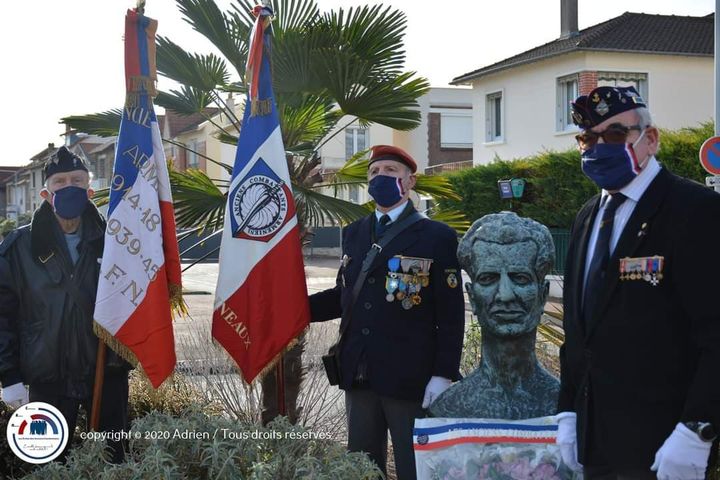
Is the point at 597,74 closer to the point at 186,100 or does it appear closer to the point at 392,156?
the point at 186,100

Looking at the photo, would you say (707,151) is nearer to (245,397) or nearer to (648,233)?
(245,397)

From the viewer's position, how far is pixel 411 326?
3814 millimetres

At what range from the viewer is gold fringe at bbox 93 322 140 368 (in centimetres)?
409

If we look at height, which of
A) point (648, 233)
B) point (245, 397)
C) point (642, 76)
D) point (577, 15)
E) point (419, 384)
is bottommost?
point (245, 397)

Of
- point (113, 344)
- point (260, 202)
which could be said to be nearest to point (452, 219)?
point (260, 202)

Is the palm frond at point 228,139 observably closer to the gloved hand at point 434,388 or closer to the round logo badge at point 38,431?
the round logo badge at point 38,431

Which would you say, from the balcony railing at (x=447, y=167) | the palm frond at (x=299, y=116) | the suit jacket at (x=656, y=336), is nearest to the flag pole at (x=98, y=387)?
the palm frond at (x=299, y=116)

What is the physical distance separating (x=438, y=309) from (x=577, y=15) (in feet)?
76.8

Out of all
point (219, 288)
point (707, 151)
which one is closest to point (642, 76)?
point (707, 151)

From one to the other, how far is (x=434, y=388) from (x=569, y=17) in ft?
77.1

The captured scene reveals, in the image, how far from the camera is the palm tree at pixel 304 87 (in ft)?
18.0

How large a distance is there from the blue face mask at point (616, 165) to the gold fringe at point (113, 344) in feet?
8.72

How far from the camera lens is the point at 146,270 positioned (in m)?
4.40

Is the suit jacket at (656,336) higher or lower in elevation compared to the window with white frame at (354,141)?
lower
